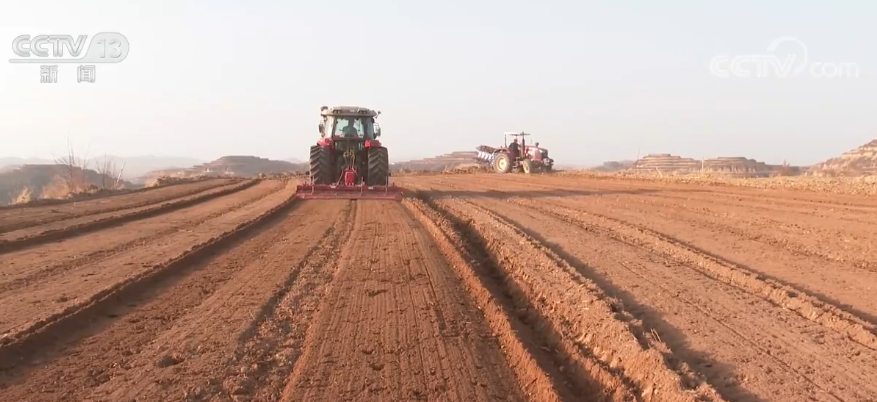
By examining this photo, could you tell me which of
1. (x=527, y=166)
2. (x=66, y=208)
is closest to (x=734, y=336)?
(x=66, y=208)

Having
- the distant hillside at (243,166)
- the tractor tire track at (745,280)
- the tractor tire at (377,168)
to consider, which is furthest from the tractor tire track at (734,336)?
the distant hillside at (243,166)

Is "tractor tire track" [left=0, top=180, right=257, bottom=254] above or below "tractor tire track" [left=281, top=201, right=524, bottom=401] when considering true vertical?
above

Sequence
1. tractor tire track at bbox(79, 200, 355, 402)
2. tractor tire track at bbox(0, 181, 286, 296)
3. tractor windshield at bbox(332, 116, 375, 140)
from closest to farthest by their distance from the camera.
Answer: tractor tire track at bbox(79, 200, 355, 402), tractor tire track at bbox(0, 181, 286, 296), tractor windshield at bbox(332, 116, 375, 140)

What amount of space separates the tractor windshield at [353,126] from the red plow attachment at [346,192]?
1948mm

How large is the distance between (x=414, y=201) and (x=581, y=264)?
8.65 meters

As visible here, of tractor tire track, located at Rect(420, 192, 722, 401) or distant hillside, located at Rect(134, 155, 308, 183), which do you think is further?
distant hillside, located at Rect(134, 155, 308, 183)

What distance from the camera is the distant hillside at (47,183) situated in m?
20.1

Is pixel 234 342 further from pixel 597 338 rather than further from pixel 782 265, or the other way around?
pixel 782 265

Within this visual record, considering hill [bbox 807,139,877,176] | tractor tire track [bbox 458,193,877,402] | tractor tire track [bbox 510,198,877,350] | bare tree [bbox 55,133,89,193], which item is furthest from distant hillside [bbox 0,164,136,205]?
hill [bbox 807,139,877,176]

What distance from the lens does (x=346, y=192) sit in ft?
51.1

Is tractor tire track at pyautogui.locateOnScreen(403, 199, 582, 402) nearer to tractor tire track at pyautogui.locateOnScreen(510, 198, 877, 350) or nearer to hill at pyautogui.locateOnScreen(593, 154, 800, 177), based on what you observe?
tractor tire track at pyautogui.locateOnScreen(510, 198, 877, 350)

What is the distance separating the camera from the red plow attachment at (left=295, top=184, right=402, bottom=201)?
15273mm

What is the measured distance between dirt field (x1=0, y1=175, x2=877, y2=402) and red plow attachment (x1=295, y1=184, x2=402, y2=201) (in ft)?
15.4

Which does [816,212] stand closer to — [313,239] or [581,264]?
[581,264]
